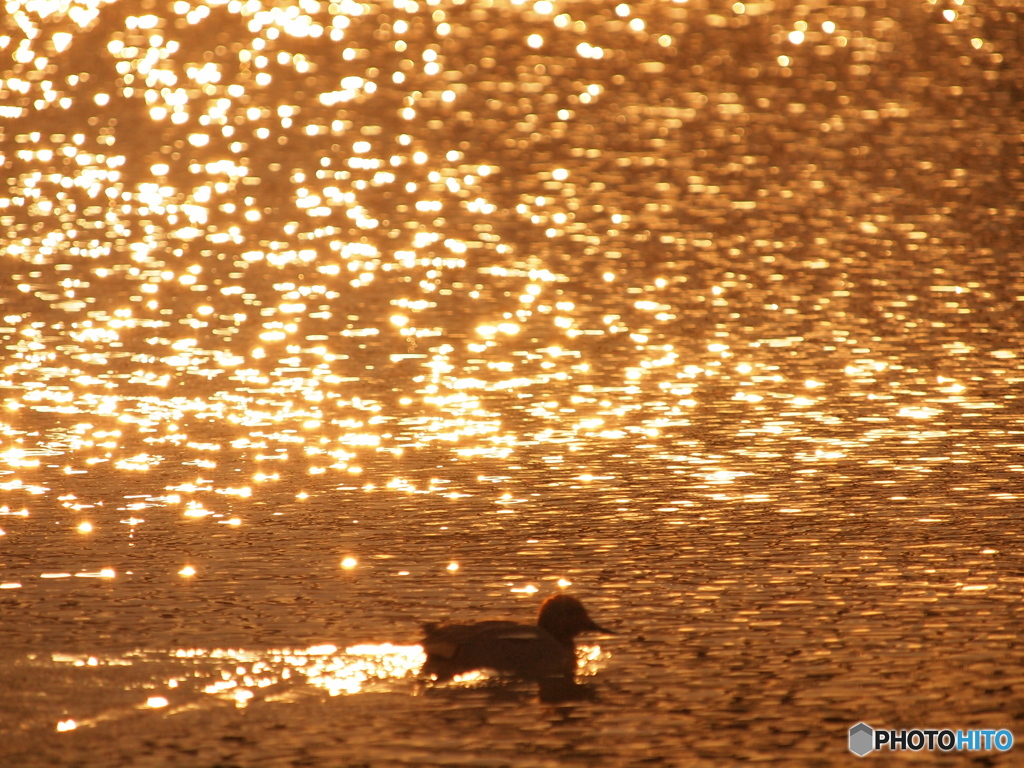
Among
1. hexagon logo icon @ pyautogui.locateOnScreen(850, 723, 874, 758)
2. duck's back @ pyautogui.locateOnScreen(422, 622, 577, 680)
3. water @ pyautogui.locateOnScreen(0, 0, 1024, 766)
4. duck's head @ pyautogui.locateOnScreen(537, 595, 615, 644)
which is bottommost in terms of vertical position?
hexagon logo icon @ pyautogui.locateOnScreen(850, 723, 874, 758)

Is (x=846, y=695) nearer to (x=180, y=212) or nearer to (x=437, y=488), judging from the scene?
(x=437, y=488)

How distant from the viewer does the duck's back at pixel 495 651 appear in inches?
461

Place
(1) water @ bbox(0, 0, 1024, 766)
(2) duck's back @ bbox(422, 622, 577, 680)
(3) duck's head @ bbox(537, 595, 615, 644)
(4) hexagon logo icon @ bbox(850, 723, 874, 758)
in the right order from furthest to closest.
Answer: (3) duck's head @ bbox(537, 595, 615, 644)
(2) duck's back @ bbox(422, 622, 577, 680)
(1) water @ bbox(0, 0, 1024, 766)
(4) hexagon logo icon @ bbox(850, 723, 874, 758)

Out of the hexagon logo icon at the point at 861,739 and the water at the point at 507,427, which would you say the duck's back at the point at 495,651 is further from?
the hexagon logo icon at the point at 861,739

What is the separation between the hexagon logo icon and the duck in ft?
5.99

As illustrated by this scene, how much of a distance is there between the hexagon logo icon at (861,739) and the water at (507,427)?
4.2 inches

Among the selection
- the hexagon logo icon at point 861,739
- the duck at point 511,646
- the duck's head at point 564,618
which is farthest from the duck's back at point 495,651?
the hexagon logo icon at point 861,739

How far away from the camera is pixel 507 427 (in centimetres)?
1809

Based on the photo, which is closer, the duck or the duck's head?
the duck

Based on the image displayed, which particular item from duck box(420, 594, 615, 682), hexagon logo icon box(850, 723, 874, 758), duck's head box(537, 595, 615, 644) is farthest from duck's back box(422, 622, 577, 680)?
hexagon logo icon box(850, 723, 874, 758)

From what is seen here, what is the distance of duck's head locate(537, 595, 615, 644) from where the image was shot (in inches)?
478

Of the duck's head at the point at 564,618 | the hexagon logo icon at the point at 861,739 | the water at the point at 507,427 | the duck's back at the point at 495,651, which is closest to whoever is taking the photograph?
the hexagon logo icon at the point at 861,739

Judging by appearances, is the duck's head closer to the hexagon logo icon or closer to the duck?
the duck

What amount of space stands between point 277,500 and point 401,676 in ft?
13.9
